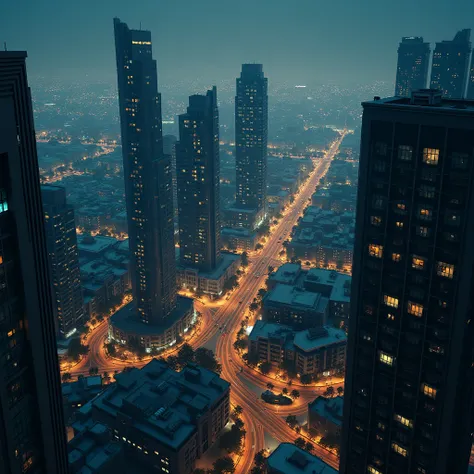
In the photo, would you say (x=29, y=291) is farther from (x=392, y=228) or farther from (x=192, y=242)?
(x=192, y=242)

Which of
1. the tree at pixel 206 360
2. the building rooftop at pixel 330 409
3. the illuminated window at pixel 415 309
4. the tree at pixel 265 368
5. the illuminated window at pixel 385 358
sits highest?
the illuminated window at pixel 415 309

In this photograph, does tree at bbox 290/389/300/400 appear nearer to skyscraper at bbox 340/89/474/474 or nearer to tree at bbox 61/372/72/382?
tree at bbox 61/372/72/382

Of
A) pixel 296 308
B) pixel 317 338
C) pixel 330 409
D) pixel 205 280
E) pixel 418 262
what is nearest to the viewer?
pixel 418 262

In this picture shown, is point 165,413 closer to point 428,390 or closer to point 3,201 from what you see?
point 428,390

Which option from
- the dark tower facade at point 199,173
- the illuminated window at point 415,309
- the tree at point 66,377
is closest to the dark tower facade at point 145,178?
the dark tower facade at point 199,173

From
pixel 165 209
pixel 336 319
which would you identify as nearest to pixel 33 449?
pixel 165 209

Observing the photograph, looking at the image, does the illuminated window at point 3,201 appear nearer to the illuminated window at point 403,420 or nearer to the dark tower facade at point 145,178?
the illuminated window at point 403,420

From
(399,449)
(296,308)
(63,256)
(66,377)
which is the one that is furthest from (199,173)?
(399,449)
